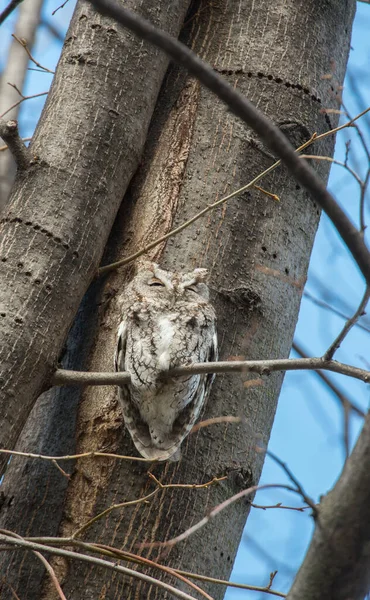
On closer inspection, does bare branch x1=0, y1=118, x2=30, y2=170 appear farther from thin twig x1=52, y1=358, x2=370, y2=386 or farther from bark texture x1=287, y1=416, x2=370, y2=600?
bark texture x1=287, y1=416, x2=370, y2=600

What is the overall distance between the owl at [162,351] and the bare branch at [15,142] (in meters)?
0.56

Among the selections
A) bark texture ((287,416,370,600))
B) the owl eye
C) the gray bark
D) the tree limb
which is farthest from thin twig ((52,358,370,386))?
the gray bark

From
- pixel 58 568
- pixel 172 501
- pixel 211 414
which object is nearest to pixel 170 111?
pixel 211 414

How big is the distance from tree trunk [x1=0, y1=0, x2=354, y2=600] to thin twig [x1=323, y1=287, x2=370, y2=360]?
459mm

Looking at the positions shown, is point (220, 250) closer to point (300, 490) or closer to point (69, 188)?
point (69, 188)

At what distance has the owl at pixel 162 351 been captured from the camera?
253 cm

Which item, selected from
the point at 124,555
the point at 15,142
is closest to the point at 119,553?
the point at 124,555

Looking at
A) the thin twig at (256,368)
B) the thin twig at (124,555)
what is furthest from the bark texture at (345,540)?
the thin twig at (124,555)

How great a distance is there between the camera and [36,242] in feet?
7.96

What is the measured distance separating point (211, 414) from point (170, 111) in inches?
50.3

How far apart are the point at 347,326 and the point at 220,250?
1.14m

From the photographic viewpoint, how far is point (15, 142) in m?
2.49

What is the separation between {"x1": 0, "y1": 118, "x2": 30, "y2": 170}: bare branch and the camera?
8.06 feet

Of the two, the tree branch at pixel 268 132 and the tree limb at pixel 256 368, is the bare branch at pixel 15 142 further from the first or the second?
the tree branch at pixel 268 132
